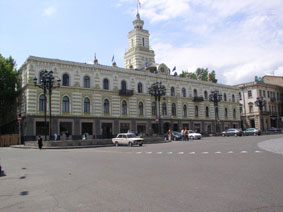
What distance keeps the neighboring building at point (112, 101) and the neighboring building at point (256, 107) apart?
9.60m

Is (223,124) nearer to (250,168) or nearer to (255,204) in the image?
(250,168)

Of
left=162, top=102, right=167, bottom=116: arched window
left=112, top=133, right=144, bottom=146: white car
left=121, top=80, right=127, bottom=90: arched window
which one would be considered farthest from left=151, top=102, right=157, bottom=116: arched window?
left=112, top=133, right=144, bottom=146: white car

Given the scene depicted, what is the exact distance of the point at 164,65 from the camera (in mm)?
57125

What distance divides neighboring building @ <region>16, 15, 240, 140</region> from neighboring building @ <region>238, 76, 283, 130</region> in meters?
9.60

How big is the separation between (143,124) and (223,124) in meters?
23.0

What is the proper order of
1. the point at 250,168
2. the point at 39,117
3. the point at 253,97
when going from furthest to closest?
1. the point at 253,97
2. the point at 39,117
3. the point at 250,168

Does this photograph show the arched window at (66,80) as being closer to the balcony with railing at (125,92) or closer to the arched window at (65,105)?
the arched window at (65,105)

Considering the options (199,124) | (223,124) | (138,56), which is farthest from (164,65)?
(223,124)

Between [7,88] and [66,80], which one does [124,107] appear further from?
[7,88]

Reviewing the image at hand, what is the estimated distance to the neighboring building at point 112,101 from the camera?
129 feet

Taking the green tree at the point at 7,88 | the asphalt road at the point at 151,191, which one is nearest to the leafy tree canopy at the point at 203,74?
the green tree at the point at 7,88

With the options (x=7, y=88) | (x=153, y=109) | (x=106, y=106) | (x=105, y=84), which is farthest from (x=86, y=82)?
(x=153, y=109)

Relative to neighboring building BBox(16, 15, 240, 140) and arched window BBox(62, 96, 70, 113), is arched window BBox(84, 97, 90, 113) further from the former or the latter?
arched window BBox(62, 96, 70, 113)

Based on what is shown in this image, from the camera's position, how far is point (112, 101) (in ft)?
150
